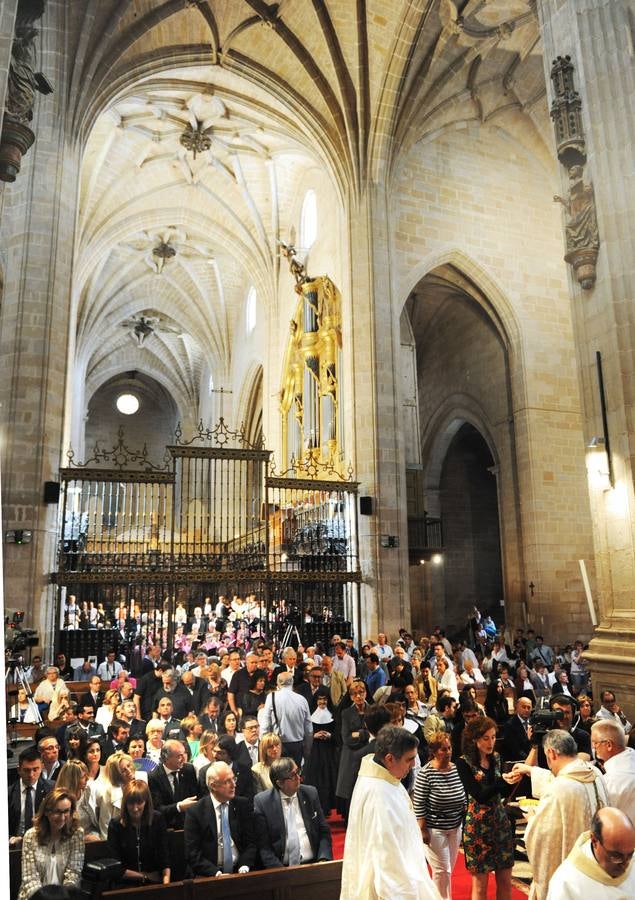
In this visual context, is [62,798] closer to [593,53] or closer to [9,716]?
[9,716]

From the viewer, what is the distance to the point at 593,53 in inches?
334

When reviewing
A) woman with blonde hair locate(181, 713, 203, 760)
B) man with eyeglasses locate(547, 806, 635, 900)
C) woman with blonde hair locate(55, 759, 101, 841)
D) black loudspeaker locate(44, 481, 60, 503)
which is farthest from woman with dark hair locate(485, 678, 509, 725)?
black loudspeaker locate(44, 481, 60, 503)

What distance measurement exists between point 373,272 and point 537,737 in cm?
1161

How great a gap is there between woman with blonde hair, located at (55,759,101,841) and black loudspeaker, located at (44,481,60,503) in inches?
316

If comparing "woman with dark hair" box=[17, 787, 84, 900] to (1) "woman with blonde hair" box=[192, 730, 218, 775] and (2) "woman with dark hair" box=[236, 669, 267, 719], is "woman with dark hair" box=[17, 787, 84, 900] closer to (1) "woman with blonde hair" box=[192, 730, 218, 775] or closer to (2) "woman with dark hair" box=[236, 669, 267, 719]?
(1) "woman with blonde hair" box=[192, 730, 218, 775]

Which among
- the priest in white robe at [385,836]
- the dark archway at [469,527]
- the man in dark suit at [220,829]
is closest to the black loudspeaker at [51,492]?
the man in dark suit at [220,829]

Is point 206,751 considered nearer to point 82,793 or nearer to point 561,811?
point 82,793

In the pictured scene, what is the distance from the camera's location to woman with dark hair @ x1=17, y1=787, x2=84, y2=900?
327 centimetres

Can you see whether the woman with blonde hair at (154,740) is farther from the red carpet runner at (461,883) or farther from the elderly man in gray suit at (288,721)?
the red carpet runner at (461,883)

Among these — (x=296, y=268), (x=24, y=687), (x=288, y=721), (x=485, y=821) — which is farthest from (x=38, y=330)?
(x=485, y=821)

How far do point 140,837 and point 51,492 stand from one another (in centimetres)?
873

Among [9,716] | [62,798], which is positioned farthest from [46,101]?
[62,798]

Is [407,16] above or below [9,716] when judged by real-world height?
above

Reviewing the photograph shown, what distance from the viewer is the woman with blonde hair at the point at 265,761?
424 cm
